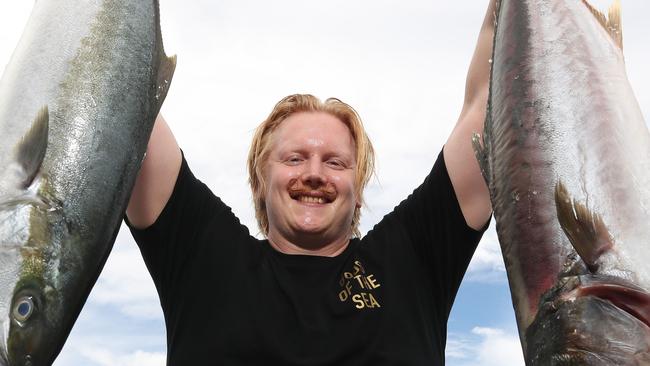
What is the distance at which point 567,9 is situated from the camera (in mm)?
3090

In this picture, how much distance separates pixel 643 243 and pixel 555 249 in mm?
281

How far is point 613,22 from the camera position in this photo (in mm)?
3070

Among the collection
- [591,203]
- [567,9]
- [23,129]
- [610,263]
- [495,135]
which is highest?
[567,9]

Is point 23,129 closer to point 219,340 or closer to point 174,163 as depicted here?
point 174,163

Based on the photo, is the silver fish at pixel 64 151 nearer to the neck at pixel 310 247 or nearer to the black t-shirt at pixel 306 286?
the black t-shirt at pixel 306 286

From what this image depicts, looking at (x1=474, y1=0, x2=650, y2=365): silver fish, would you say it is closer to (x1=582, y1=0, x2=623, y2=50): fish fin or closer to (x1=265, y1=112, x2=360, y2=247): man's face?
(x1=582, y1=0, x2=623, y2=50): fish fin

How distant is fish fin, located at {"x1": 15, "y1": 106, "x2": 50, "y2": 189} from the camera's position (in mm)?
2793

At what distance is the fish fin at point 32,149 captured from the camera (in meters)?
2.79

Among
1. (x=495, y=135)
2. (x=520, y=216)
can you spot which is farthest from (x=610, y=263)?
(x=495, y=135)

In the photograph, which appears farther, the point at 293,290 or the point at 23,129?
the point at 293,290

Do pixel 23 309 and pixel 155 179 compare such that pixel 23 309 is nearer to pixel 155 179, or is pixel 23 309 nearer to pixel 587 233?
pixel 155 179

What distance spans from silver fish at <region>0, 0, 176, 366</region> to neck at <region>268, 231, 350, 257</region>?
1137mm

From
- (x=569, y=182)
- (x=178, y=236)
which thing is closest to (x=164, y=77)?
→ (x=178, y=236)

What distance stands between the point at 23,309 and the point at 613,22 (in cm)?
238
